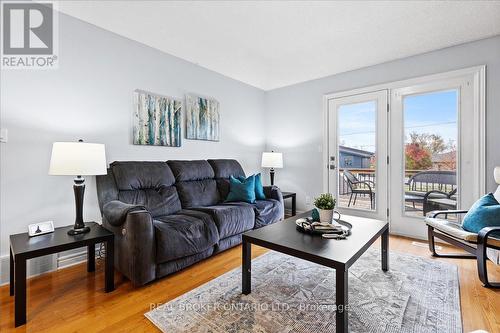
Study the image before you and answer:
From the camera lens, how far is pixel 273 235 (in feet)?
5.91

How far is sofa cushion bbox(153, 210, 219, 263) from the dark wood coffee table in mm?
582

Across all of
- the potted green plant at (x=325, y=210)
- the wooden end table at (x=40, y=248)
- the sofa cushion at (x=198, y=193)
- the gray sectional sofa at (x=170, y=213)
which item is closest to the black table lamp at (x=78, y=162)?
the wooden end table at (x=40, y=248)

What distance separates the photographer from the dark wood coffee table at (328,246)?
1331 millimetres

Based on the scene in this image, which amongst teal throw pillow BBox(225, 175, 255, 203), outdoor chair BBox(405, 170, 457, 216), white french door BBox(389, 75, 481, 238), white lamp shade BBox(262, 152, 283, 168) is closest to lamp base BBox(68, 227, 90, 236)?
teal throw pillow BBox(225, 175, 255, 203)

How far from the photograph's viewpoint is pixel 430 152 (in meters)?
3.06

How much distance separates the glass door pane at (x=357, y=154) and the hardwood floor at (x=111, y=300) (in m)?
1.42

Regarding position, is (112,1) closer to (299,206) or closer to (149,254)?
(149,254)

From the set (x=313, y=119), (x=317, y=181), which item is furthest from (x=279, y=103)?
(x=317, y=181)

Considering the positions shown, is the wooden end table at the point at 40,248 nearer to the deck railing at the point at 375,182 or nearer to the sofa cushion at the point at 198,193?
the sofa cushion at the point at 198,193

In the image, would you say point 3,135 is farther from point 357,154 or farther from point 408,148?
point 408,148

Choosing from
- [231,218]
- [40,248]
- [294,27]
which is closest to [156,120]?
[231,218]

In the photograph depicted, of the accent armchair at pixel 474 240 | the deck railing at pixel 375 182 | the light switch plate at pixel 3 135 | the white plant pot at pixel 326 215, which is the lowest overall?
the accent armchair at pixel 474 240

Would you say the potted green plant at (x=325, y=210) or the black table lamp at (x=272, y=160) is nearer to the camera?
the potted green plant at (x=325, y=210)

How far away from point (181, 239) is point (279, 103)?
3.25 m
